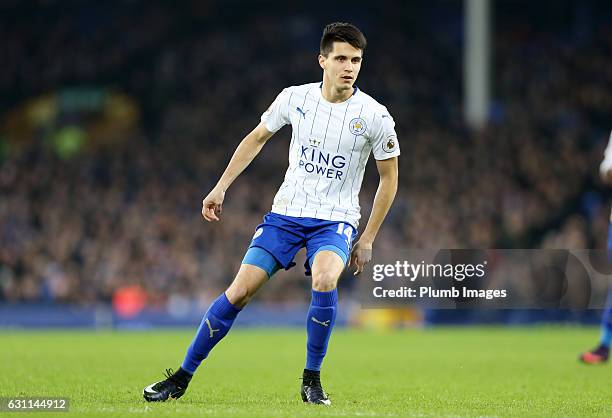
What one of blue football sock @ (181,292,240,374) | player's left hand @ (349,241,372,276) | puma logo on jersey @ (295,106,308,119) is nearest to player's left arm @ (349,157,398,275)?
player's left hand @ (349,241,372,276)

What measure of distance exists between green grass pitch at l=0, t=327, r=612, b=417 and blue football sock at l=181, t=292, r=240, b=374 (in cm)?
29

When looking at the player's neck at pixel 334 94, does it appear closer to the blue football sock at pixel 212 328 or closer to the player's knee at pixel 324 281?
the player's knee at pixel 324 281

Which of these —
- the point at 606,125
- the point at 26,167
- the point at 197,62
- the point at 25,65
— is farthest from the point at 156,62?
the point at 606,125

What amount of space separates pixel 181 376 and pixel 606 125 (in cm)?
→ 1802

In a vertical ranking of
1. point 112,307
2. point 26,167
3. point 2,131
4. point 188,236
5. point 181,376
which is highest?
point 2,131

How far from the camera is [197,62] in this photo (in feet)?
93.0

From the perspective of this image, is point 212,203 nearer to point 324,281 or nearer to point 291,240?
point 291,240

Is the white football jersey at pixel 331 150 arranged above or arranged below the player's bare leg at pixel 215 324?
above

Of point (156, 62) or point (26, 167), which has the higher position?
point (156, 62)

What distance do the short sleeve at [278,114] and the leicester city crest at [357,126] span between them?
43 centimetres

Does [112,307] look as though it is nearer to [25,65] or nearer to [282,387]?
[25,65]

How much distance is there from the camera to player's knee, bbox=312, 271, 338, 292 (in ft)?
22.5

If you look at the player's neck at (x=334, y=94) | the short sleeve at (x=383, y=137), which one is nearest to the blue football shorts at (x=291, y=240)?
the short sleeve at (x=383, y=137)

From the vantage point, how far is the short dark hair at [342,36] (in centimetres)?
688
